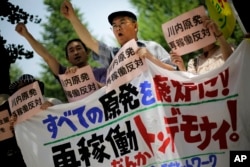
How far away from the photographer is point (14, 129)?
13.9 feet

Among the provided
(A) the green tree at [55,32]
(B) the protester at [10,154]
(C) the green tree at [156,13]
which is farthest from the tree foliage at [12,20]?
(A) the green tree at [55,32]

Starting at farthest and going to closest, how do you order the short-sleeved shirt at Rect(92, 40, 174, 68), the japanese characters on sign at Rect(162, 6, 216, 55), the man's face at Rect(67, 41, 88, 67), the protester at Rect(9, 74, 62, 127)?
1. the man's face at Rect(67, 41, 88, 67)
2. the protester at Rect(9, 74, 62, 127)
3. the short-sleeved shirt at Rect(92, 40, 174, 68)
4. the japanese characters on sign at Rect(162, 6, 216, 55)

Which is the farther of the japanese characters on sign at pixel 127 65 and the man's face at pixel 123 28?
the man's face at pixel 123 28

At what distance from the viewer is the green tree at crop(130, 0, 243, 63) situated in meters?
15.0

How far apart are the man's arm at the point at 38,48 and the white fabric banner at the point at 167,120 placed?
2.24 feet

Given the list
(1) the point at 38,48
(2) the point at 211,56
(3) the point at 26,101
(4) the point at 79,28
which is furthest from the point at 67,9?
(2) the point at 211,56

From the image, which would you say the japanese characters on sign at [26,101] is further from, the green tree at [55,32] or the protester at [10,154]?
the green tree at [55,32]

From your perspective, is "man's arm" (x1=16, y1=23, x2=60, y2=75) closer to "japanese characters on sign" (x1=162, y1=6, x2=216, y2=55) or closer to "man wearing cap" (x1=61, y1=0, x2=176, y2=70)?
"man wearing cap" (x1=61, y1=0, x2=176, y2=70)

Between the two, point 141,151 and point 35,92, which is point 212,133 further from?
point 35,92

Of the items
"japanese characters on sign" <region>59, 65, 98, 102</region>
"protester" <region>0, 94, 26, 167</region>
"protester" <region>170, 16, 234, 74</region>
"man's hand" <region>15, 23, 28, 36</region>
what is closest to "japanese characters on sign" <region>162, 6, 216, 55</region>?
"protester" <region>170, 16, 234, 74</region>

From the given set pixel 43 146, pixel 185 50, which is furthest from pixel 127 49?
pixel 43 146

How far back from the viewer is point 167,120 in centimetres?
325

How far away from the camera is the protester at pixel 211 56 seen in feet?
10.6

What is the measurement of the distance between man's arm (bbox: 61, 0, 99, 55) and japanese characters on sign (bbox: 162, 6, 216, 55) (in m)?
0.77
